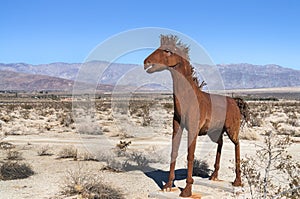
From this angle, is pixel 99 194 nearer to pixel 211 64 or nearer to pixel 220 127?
pixel 220 127

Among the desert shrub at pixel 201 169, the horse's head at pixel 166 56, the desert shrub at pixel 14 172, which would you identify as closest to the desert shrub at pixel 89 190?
the desert shrub at pixel 14 172

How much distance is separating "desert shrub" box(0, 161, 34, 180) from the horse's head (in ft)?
16.4

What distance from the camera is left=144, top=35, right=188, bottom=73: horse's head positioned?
25.3 ft

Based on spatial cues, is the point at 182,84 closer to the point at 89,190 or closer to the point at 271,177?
the point at 271,177

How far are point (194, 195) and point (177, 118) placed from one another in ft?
5.61

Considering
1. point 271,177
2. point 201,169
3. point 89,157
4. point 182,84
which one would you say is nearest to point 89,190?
point 182,84

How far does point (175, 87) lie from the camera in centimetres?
789

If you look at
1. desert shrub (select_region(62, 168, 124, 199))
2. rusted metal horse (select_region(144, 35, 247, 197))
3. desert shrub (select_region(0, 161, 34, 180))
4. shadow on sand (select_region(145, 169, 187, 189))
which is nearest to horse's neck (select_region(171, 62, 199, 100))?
rusted metal horse (select_region(144, 35, 247, 197))

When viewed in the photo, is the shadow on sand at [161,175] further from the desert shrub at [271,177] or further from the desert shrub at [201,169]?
the desert shrub at [271,177]

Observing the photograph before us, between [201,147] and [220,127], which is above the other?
[220,127]

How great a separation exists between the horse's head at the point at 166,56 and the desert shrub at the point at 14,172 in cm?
500

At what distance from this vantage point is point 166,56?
7742mm

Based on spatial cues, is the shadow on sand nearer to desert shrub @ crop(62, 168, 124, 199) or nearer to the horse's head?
desert shrub @ crop(62, 168, 124, 199)

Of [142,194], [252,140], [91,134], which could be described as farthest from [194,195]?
[91,134]
